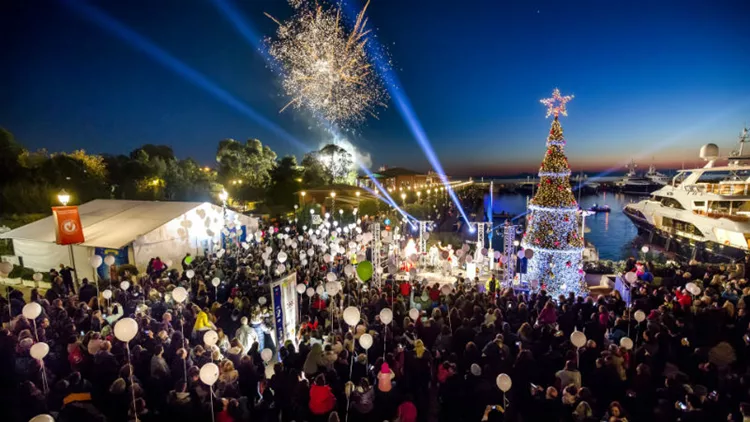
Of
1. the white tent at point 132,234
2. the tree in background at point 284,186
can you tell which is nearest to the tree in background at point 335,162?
the tree in background at point 284,186

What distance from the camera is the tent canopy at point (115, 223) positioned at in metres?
13.1

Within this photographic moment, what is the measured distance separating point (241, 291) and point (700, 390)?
982cm

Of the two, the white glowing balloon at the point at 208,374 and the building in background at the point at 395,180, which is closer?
the white glowing balloon at the point at 208,374

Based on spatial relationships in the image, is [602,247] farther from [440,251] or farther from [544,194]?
[544,194]

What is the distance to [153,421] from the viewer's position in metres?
4.94

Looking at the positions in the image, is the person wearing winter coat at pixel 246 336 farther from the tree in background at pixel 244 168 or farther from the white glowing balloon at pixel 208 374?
the tree in background at pixel 244 168

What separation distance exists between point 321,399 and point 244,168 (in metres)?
42.0

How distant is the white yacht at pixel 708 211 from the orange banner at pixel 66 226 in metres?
23.8

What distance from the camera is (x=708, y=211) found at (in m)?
21.0

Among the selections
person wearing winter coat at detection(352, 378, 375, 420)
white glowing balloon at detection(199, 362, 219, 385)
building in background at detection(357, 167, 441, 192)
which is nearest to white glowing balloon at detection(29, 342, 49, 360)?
white glowing balloon at detection(199, 362, 219, 385)

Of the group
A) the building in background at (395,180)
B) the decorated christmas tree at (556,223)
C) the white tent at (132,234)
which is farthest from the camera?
the building in background at (395,180)

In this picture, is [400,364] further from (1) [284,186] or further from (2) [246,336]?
(1) [284,186]

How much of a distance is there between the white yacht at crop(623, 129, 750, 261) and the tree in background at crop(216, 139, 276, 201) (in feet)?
124

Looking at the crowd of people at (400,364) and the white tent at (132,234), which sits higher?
the white tent at (132,234)
